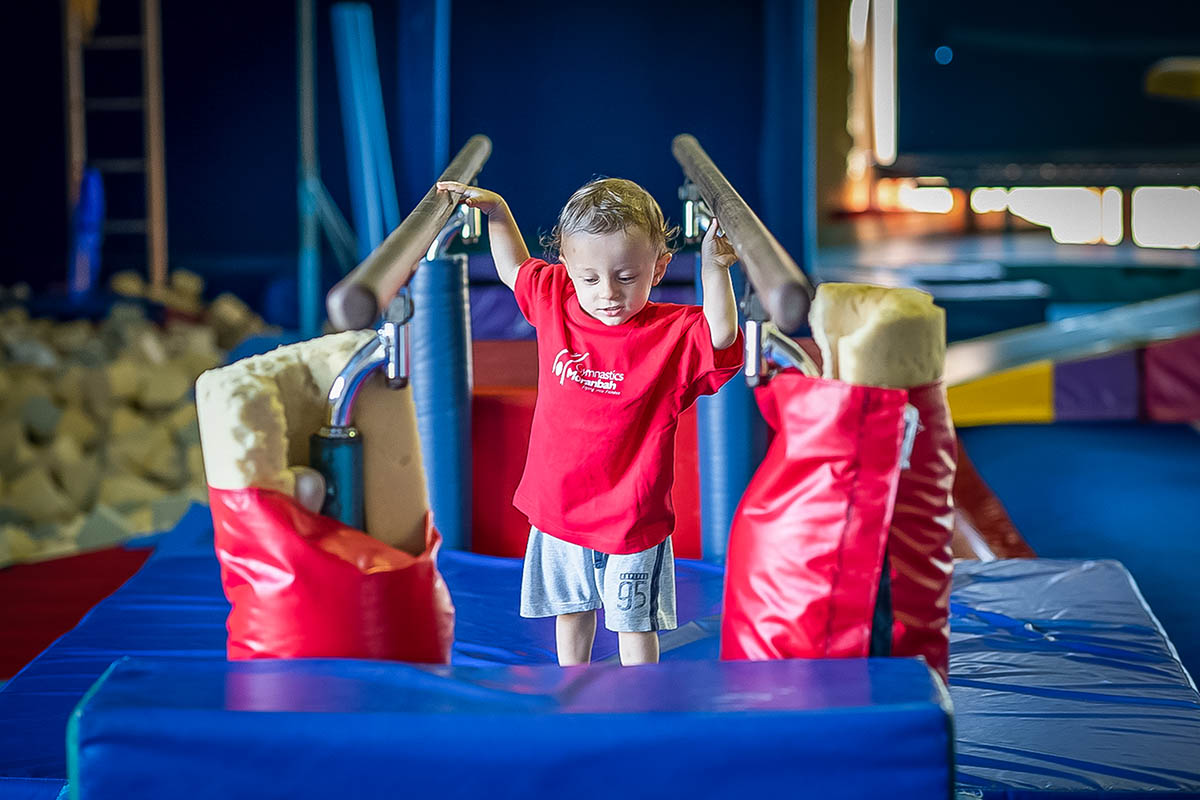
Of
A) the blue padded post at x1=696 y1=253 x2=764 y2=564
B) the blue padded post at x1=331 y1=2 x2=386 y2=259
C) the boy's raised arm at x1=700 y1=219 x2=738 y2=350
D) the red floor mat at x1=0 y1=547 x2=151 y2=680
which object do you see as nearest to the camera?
the boy's raised arm at x1=700 y1=219 x2=738 y2=350

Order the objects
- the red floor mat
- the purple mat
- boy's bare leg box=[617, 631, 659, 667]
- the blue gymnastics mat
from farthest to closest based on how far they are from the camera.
→ the purple mat, the red floor mat, boy's bare leg box=[617, 631, 659, 667], the blue gymnastics mat

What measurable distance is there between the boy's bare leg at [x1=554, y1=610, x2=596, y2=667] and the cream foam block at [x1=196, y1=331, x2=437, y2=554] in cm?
51

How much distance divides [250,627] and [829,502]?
598 mm

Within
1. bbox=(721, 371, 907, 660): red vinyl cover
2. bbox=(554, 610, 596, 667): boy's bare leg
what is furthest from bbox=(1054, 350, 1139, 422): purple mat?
bbox=(721, 371, 907, 660): red vinyl cover

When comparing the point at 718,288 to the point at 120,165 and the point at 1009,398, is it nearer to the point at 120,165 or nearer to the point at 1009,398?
the point at 1009,398

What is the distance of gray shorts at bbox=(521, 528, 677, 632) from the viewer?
1.70m

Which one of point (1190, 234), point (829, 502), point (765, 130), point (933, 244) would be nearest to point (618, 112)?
point (765, 130)

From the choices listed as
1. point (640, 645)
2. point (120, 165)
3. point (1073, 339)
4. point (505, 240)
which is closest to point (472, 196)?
point (505, 240)

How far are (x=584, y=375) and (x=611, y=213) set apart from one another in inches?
9.6

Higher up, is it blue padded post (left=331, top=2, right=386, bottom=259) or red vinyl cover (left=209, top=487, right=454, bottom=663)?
blue padded post (left=331, top=2, right=386, bottom=259)

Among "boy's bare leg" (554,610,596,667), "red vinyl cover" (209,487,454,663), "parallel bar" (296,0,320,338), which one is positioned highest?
"parallel bar" (296,0,320,338)

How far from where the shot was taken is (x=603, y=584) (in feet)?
5.69

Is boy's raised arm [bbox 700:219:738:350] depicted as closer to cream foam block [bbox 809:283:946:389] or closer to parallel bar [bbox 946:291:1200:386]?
cream foam block [bbox 809:283:946:389]

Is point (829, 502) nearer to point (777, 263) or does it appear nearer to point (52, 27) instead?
point (777, 263)
